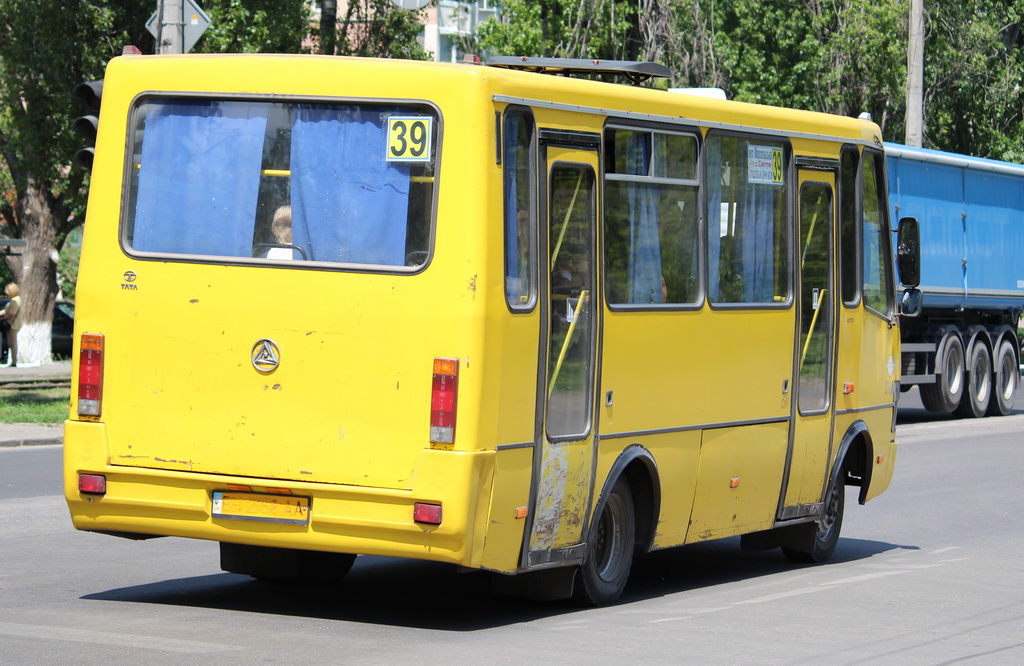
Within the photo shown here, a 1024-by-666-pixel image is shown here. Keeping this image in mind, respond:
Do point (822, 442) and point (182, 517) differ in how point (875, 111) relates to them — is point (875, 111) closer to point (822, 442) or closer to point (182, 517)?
point (822, 442)

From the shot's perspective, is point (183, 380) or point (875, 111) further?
point (875, 111)

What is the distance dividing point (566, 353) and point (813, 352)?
308 cm

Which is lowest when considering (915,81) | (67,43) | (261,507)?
(261,507)

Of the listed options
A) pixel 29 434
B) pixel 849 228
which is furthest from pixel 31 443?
pixel 849 228

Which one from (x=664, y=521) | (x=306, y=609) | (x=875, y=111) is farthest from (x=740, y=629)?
(x=875, y=111)

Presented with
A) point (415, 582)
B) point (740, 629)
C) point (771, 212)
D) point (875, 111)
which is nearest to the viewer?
point (740, 629)

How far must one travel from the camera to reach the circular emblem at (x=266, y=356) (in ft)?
26.8

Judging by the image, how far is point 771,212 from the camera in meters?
10.8

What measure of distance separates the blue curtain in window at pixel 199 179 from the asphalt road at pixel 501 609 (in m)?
1.86

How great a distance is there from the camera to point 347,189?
8164 millimetres

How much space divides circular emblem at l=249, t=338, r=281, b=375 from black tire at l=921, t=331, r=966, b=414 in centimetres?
1863

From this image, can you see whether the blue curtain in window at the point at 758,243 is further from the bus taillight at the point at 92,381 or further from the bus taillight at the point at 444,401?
the bus taillight at the point at 92,381

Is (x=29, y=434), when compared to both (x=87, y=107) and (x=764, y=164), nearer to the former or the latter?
(x=87, y=107)

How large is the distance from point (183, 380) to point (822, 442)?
4.84 meters
